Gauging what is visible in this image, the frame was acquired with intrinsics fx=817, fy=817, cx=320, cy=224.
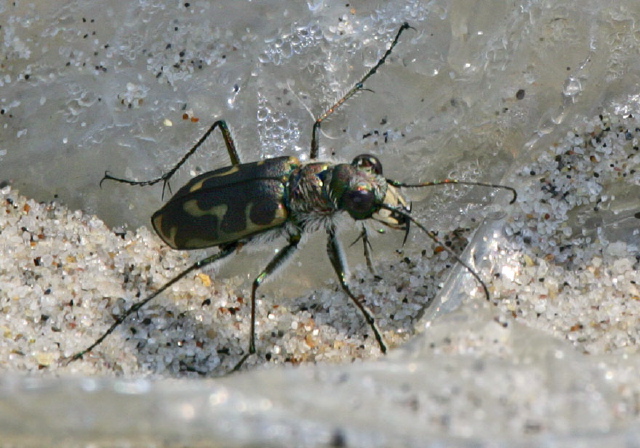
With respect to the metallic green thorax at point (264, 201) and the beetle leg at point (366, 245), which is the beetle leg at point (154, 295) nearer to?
the metallic green thorax at point (264, 201)

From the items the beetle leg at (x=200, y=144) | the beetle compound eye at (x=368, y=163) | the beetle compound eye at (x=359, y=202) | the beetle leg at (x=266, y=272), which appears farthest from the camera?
the beetle leg at (x=200, y=144)


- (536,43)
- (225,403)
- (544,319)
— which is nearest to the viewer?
(225,403)

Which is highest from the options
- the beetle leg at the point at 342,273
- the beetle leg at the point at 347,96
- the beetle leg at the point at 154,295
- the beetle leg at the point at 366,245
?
the beetle leg at the point at 347,96

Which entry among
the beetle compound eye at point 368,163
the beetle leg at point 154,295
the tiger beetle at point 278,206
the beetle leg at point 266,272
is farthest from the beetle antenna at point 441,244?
the beetle leg at point 154,295

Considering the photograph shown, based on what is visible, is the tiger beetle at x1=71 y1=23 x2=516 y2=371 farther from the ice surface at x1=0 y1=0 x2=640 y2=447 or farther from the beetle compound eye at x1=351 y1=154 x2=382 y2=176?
the ice surface at x1=0 y1=0 x2=640 y2=447

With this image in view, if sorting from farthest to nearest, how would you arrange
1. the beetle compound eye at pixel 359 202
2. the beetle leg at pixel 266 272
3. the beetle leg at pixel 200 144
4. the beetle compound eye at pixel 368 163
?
the beetle leg at pixel 200 144 < the beetle compound eye at pixel 368 163 < the beetle compound eye at pixel 359 202 < the beetle leg at pixel 266 272

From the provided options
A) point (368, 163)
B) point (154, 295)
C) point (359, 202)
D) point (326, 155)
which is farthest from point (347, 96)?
point (154, 295)

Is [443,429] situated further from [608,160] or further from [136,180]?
[136,180]

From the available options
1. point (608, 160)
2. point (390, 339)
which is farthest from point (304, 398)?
point (608, 160)
